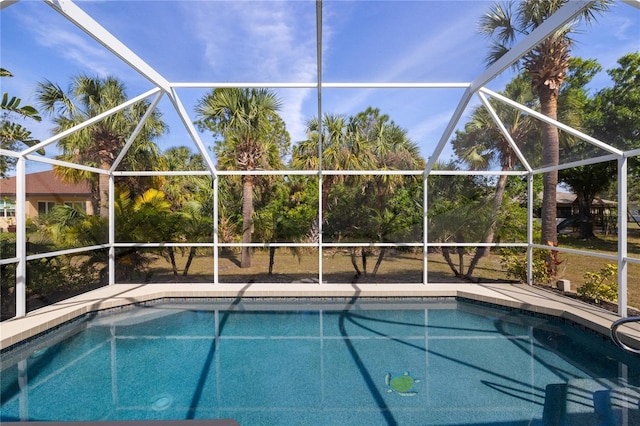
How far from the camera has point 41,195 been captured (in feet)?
17.8

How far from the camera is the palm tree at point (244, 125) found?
6867 mm

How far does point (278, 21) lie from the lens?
392cm

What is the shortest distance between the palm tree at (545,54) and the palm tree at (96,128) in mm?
6101

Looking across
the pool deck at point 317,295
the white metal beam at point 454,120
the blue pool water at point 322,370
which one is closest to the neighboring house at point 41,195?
the pool deck at point 317,295

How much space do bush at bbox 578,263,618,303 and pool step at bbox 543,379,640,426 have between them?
2.40 meters

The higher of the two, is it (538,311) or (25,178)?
(25,178)

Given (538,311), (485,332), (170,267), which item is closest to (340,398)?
(485,332)

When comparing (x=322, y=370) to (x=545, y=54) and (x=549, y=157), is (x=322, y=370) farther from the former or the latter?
(x=545, y=54)

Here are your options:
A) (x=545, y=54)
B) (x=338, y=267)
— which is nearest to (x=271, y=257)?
(x=338, y=267)

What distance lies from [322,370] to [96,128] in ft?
20.9

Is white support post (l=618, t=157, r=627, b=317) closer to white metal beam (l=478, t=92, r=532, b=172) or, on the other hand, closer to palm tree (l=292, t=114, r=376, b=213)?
white metal beam (l=478, t=92, r=532, b=172)

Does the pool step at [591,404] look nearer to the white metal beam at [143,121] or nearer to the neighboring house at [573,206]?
the neighboring house at [573,206]

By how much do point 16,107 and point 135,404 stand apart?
4.28 metres

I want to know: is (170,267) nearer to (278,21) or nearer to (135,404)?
(135,404)
